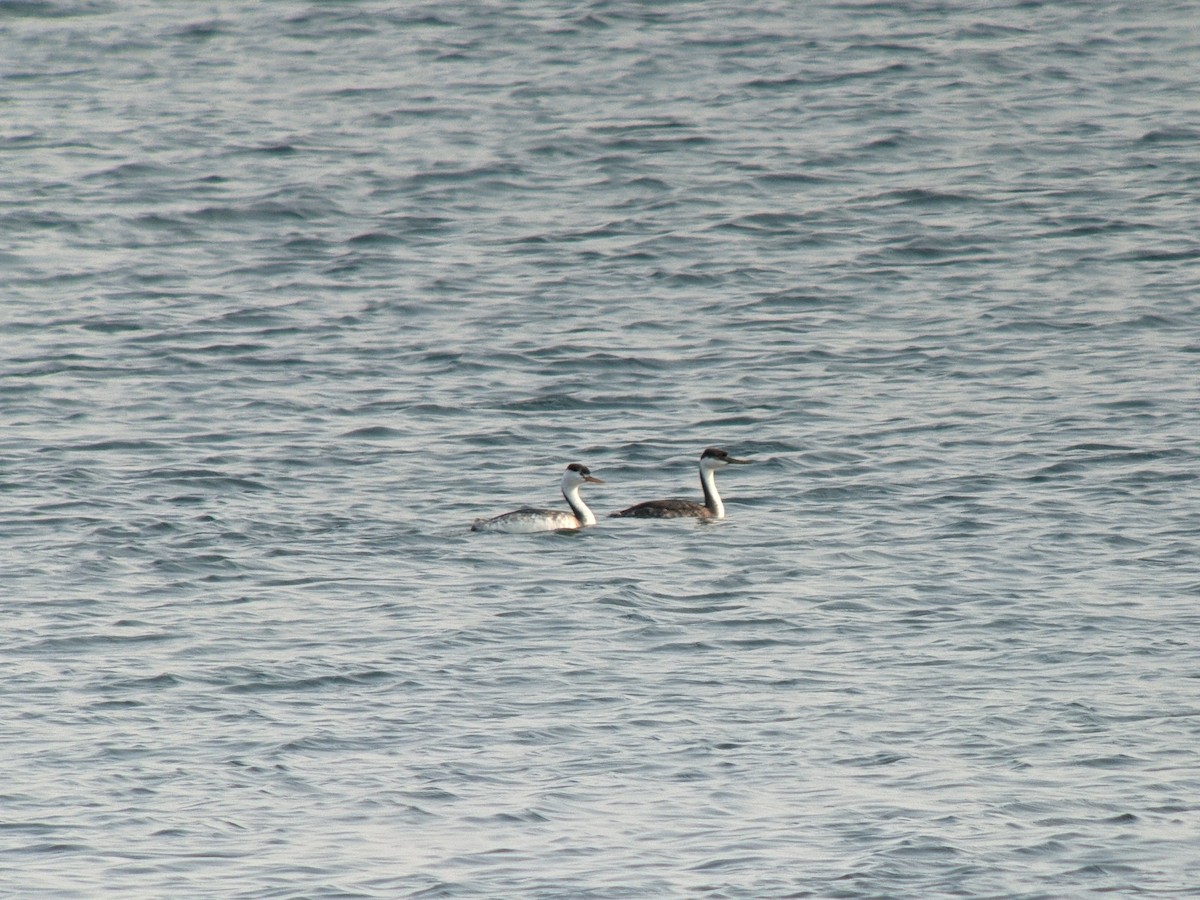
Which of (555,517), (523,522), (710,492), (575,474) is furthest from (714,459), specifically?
(523,522)

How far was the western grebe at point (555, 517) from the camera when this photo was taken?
17.6 meters

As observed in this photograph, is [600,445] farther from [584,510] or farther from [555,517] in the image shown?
[555,517]

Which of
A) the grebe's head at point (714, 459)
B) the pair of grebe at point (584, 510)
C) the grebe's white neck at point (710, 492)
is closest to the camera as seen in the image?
the pair of grebe at point (584, 510)

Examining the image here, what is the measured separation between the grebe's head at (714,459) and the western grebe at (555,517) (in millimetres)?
1029

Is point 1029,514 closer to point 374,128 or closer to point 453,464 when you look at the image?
point 453,464

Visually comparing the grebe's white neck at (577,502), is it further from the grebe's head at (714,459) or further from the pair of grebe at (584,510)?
the grebe's head at (714,459)

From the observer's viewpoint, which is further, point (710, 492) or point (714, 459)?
point (714, 459)

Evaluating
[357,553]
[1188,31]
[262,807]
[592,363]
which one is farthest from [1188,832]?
[1188,31]

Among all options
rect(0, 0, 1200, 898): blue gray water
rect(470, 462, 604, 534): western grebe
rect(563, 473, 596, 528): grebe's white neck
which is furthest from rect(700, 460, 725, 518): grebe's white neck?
rect(563, 473, 596, 528): grebe's white neck

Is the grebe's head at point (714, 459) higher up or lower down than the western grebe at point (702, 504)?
higher up

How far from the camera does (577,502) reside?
60.9 feet

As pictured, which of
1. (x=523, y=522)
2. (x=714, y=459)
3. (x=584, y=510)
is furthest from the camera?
(x=714, y=459)

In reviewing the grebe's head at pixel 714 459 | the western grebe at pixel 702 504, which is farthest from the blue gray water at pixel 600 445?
the grebe's head at pixel 714 459

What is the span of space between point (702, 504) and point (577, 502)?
120cm
